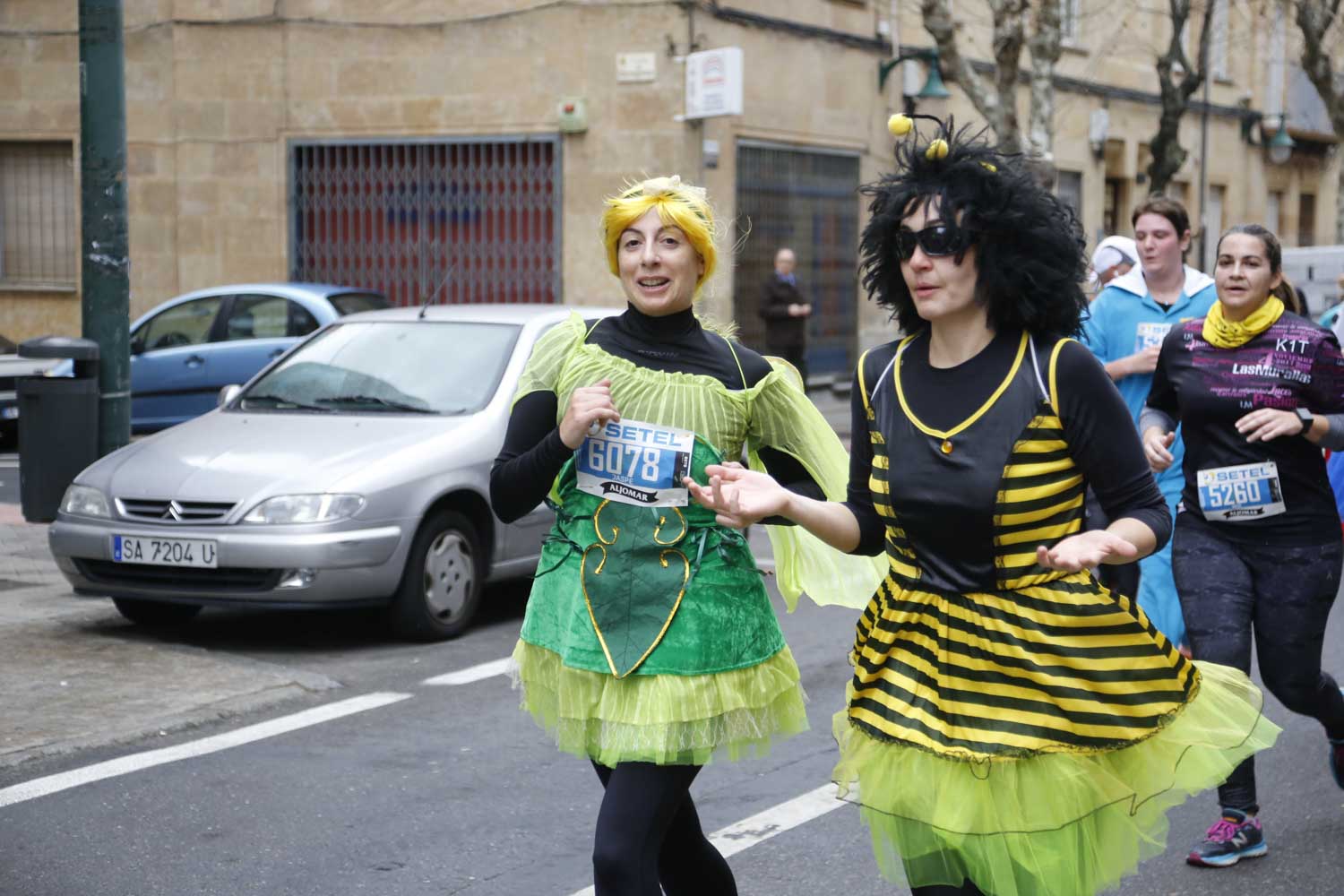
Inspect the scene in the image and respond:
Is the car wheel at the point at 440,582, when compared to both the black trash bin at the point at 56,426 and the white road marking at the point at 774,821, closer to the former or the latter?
the black trash bin at the point at 56,426

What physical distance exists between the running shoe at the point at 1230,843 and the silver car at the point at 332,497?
3.70 m

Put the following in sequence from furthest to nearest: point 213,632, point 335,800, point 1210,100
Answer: point 1210,100
point 213,632
point 335,800

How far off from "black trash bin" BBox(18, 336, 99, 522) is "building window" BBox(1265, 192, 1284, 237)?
29.8 meters

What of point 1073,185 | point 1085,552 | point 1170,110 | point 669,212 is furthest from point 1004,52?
point 1085,552

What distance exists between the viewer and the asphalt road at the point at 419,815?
15.4 feet

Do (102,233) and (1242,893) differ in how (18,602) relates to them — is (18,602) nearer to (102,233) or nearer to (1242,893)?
(102,233)

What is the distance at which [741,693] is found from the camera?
342cm

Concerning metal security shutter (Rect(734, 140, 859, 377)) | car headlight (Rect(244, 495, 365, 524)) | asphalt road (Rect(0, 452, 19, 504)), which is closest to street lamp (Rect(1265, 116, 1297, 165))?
metal security shutter (Rect(734, 140, 859, 377))

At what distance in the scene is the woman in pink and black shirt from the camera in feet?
15.8

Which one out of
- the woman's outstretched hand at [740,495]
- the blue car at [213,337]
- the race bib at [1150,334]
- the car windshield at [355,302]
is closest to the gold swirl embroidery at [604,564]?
the woman's outstretched hand at [740,495]

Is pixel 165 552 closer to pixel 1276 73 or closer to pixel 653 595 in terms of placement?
pixel 653 595

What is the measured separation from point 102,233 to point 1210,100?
2656 centimetres

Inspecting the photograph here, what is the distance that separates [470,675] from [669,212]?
412 cm

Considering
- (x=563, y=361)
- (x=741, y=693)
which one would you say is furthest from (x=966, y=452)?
(x=563, y=361)
